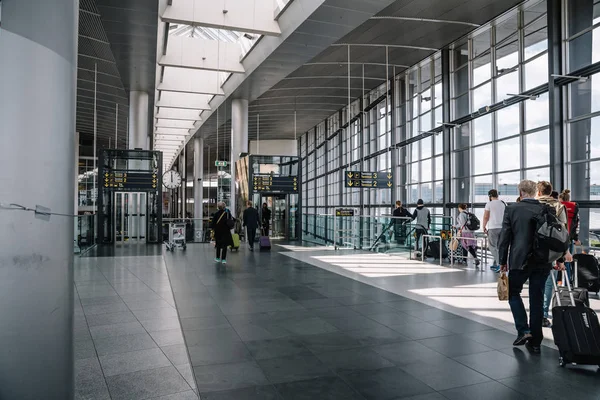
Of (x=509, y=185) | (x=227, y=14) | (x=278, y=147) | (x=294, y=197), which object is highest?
(x=227, y=14)

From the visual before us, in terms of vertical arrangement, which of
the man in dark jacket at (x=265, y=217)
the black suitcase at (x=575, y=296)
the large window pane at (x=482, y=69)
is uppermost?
the large window pane at (x=482, y=69)

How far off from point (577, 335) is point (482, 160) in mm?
12201

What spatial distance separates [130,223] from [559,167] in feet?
50.1

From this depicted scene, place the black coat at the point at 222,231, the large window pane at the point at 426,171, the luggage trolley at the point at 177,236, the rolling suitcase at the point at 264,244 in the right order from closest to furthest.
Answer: the black coat at the point at 222,231, the rolling suitcase at the point at 264,244, the luggage trolley at the point at 177,236, the large window pane at the point at 426,171

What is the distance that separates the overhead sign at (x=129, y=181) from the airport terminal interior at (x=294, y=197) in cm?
8

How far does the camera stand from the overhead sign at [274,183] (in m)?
17.7

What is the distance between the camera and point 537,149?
491 inches

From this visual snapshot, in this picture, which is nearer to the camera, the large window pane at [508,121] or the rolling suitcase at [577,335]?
the rolling suitcase at [577,335]

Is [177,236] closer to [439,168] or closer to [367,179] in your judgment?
[367,179]

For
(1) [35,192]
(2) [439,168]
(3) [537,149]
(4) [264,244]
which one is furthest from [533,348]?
(2) [439,168]

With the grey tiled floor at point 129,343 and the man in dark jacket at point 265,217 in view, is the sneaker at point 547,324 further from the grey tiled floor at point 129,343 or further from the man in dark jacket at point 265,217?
the man in dark jacket at point 265,217

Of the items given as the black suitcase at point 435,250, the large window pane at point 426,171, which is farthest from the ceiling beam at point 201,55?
the black suitcase at point 435,250

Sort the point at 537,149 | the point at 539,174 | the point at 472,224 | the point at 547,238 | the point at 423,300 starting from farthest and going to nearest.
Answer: the point at 537,149
the point at 539,174
the point at 472,224
the point at 423,300
the point at 547,238

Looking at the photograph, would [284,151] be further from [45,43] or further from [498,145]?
[45,43]
